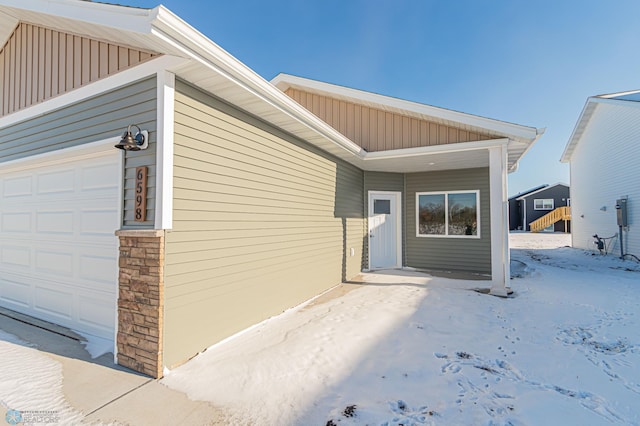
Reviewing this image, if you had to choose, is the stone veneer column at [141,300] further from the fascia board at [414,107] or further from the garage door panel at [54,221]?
the fascia board at [414,107]

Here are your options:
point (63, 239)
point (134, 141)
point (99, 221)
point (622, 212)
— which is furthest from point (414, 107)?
point (622, 212)

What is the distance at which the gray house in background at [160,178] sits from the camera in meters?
2.67

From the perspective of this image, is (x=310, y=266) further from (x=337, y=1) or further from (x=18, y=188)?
(x=337, y=1)

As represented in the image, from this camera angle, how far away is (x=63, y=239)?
373 centimetres

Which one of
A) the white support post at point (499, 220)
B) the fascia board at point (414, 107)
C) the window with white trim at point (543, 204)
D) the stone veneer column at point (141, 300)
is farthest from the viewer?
the window with white trim at point (543, 204)

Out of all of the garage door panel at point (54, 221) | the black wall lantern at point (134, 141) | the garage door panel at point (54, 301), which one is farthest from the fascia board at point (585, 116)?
the garage door panel at point (54, 301)

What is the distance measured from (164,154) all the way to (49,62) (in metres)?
2.64

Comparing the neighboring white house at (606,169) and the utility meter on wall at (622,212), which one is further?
the utility meter on wall at (622,212)

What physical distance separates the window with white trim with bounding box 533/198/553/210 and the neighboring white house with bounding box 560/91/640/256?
10885 mm

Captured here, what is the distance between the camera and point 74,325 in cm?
358

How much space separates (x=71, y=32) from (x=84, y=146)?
1.32m

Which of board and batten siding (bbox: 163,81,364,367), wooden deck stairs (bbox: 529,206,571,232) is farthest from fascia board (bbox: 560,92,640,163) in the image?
board and batten siding (bbox: 163,81,364,367)

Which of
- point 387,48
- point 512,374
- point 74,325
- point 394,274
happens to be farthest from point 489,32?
point 74,325

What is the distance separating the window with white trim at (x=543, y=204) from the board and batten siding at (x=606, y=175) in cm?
1090
